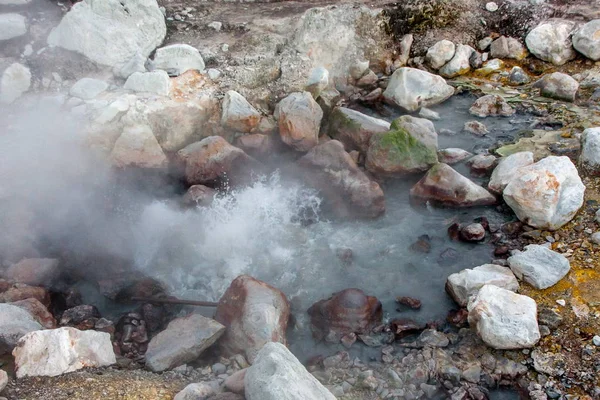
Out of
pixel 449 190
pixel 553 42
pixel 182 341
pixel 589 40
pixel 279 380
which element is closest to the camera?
pixel 279 380

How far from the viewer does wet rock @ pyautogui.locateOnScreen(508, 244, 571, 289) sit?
645cm

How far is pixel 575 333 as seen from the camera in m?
5.85

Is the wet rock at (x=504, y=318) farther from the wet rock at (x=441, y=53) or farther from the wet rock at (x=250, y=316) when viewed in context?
the wet rock at (x=441, y=53)

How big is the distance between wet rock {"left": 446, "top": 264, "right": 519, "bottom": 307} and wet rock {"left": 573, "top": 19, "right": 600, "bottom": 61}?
6.89 metres

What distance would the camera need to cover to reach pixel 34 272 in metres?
6.99

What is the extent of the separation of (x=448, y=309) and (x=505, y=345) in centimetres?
99

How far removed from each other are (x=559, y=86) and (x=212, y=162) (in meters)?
7.02

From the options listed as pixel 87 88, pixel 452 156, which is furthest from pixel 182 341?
pixel 452 156

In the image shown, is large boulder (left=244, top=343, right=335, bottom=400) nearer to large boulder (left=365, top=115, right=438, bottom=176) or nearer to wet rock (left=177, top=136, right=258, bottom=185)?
wet rock (left=177, top=136, right=258, bottom=185)

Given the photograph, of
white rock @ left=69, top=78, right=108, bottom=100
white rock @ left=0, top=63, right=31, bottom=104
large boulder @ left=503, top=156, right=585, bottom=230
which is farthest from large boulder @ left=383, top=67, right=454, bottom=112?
white rock @ left=0, top=63, right=31, bottom=104

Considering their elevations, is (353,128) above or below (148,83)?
below

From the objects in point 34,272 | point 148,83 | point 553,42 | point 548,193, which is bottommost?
point 34,272

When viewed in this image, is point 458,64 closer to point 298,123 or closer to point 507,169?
point 507,169

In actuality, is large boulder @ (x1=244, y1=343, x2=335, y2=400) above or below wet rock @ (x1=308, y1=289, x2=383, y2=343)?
above
